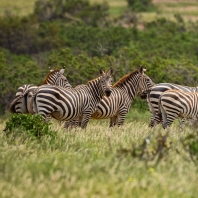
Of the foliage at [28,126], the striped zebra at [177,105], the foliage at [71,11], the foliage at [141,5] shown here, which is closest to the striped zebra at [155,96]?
the striped zebra at [177,105]

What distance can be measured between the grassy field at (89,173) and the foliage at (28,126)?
26.9 inches

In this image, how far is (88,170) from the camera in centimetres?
767

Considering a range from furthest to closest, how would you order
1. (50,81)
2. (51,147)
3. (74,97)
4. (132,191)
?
1. (50,81)
2. (74,97)
3. (51,147)
4. (132,191)

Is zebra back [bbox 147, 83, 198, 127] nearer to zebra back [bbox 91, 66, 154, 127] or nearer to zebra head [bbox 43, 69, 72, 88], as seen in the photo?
zebra back [bbox 91, 66, 154, 127]

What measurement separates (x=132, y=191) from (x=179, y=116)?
704cm

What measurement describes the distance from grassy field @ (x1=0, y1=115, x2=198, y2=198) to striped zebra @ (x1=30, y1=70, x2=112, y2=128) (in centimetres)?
400

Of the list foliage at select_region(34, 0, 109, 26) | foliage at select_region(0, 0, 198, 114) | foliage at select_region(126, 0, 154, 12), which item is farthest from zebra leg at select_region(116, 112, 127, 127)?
foliage at select_region(126, 0, 154, 12)

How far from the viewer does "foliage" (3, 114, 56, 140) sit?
10.1m

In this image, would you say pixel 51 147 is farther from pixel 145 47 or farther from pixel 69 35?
pixel 69 35

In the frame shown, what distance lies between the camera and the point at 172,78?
24.1 m

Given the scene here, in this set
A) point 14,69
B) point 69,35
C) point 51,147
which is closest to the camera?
point 51,147

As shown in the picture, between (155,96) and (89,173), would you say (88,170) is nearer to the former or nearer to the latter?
(89,173)

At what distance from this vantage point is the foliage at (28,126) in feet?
33.2

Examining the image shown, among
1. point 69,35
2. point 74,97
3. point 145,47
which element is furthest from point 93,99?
point 69,35
